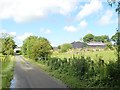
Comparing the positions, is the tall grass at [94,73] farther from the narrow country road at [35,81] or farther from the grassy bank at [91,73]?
the narrow country road at [35,81]

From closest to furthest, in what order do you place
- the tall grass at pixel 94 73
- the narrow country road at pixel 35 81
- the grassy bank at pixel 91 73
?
the tall grass at pixel 94 73 → the grassy bank at pixel 91 73 → the narrow country road at pixel 35 81

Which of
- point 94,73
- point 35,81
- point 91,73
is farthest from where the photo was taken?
point 35,81

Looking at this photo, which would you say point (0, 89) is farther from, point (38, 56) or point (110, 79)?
point (38, 56)

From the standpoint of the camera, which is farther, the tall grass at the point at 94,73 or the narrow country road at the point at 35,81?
the narrow country road at the point at 35,81

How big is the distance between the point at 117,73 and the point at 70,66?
8883 mm

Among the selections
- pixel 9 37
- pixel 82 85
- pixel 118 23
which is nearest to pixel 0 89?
pixel 82 85

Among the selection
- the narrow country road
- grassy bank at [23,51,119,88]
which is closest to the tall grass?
grassy bank at [23,51,119,88]

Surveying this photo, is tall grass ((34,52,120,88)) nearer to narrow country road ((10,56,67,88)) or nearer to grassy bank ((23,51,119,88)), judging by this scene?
grassy bank ((23,51,119,88))

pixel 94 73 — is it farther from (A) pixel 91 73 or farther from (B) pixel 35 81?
(B) pixel 35 81

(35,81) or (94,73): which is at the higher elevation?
(94,73)

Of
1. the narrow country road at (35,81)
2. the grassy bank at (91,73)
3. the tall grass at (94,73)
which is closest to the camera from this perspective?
the tall grass at (94,73)

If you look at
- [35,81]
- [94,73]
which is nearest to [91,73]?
[94,73]

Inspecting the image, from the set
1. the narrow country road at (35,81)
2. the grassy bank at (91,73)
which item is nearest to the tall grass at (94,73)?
the grassy bank at (91,73)

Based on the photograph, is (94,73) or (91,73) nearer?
(94,73)
